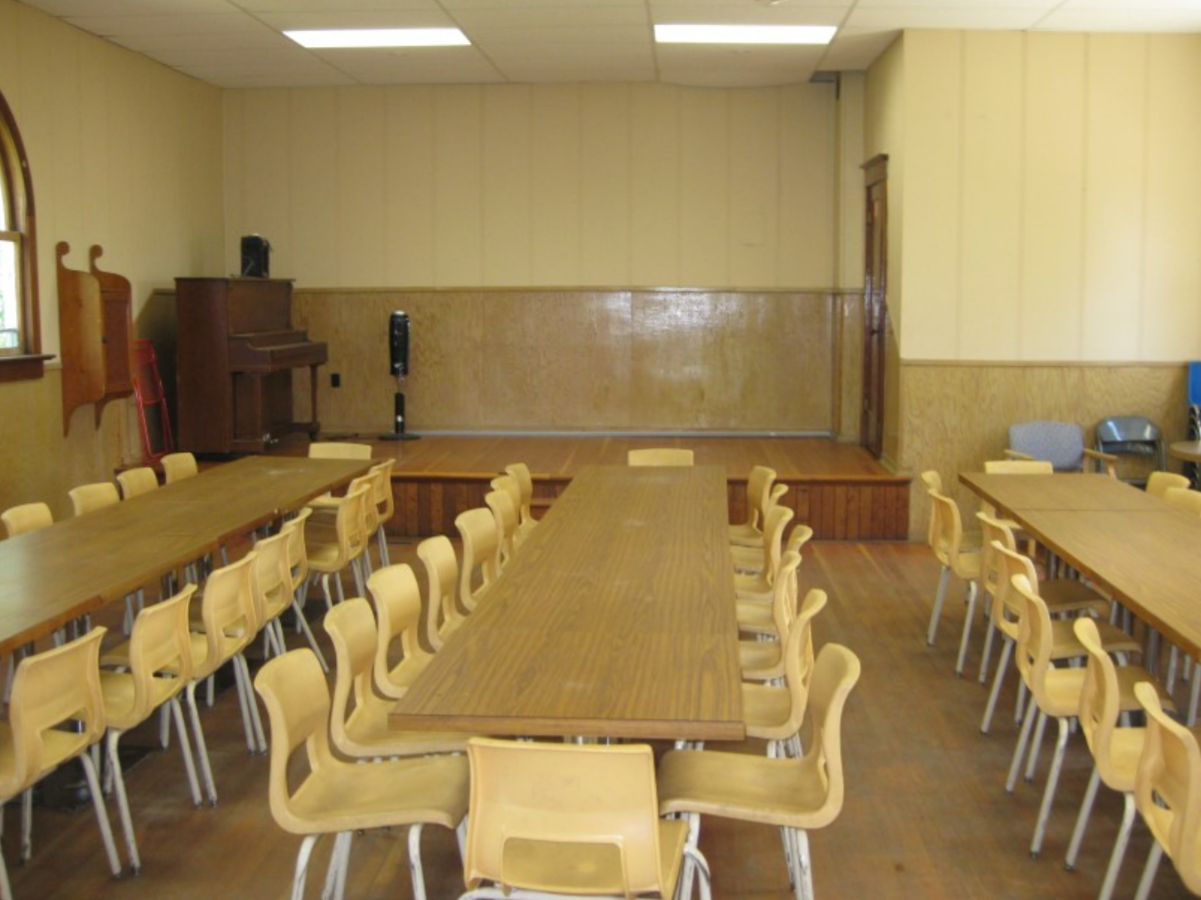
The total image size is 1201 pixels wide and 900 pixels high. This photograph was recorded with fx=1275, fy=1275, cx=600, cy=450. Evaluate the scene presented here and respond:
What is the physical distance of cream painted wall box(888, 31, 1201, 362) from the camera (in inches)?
343

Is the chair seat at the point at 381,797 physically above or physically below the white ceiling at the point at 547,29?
below

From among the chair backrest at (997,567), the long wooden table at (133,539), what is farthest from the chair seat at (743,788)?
the long wooden table at (133,539)

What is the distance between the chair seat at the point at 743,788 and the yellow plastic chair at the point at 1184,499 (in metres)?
3.05

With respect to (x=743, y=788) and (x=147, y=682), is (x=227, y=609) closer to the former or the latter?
(x=147, y=682)

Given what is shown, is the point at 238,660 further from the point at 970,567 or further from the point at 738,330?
the point at 738,330

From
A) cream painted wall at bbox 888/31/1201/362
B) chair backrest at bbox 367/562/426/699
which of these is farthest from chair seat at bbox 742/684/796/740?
cream painted wall at bbox 888/31/1201/362

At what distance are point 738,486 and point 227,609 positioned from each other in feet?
17.3

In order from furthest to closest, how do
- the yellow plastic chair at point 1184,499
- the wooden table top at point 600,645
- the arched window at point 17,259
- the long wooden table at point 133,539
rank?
the arched window at point 17,259
the yellow plastic chair at point 1184,499
the long wooden table at point 133,539
the wooden table top at point 600,645

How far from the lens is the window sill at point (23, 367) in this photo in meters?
7.77

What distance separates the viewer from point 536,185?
452 inches

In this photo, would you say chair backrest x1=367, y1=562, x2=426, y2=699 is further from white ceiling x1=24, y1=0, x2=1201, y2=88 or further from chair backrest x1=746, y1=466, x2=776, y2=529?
white ceiling x1=24, y1=0, x2=1201, y2=88

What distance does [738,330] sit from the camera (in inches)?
452

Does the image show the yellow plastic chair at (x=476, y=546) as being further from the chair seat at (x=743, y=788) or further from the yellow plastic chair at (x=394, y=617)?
the chair seat at (x=743, y=788)

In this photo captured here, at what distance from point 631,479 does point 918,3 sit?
12.1ft
